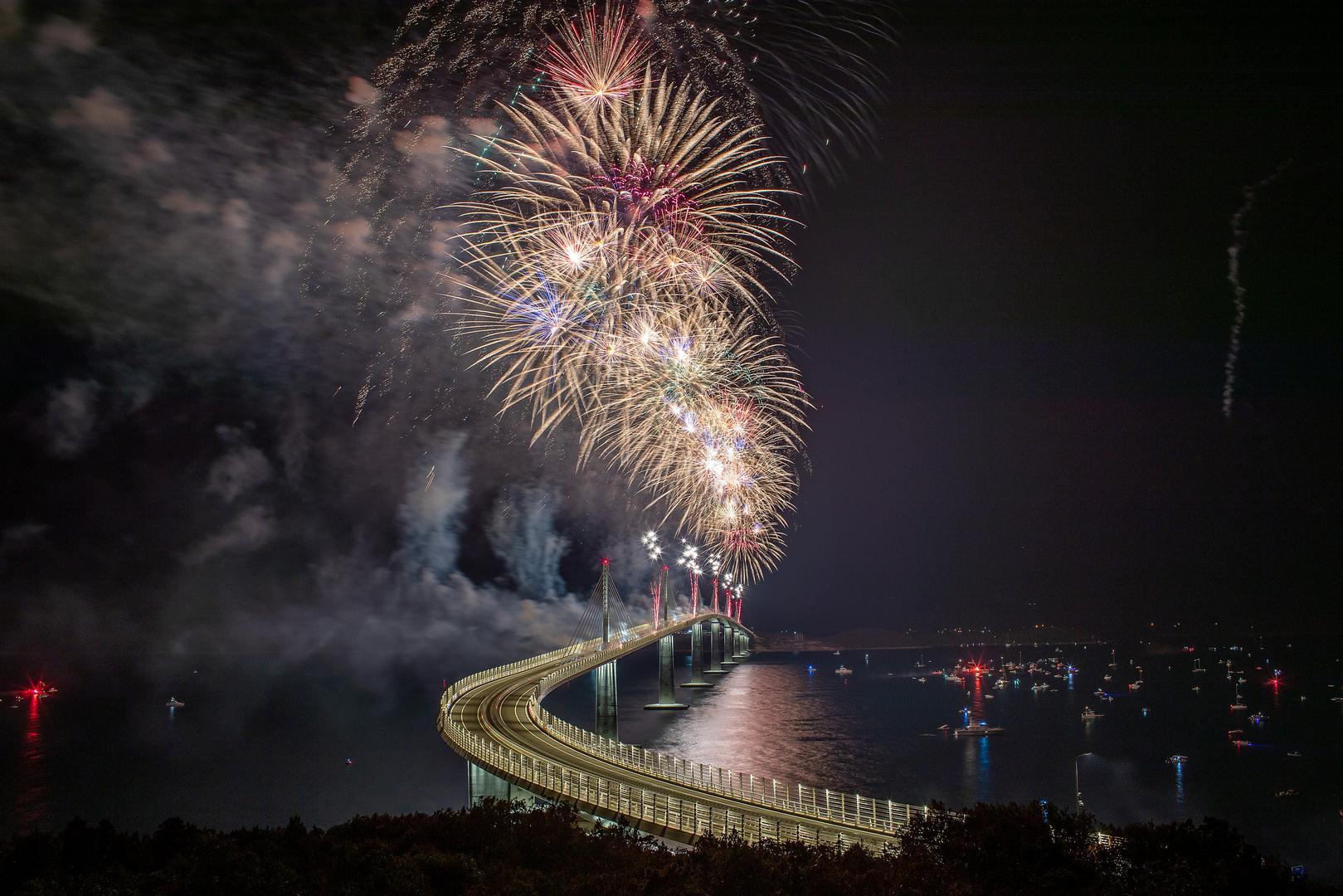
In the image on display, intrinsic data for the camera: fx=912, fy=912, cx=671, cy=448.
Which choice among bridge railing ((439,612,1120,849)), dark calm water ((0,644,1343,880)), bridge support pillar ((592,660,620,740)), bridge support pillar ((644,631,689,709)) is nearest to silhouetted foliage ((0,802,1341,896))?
bridge railing ((439,612,1120,849))

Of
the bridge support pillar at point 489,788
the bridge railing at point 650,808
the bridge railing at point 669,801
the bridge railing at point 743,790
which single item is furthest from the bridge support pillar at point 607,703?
the bridge railing at point 650,808

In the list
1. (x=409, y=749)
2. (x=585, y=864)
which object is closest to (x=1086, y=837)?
(x=585, y=864)

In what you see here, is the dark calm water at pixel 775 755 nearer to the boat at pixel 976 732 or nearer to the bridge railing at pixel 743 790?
the boat at pixel 976 732

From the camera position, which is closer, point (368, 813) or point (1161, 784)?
point (368, 813)

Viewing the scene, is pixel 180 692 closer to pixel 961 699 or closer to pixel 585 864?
pixel 961 699

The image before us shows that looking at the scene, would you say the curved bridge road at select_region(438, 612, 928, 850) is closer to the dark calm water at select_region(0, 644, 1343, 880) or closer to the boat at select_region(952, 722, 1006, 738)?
the dark calm water at select_region(0, 644, 1343, 880)

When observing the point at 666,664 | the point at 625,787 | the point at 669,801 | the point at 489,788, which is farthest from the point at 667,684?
the point at 669,801

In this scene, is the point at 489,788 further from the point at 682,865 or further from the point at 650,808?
the point at 682,865

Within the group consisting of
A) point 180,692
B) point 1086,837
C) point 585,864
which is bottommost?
point 180,692
